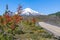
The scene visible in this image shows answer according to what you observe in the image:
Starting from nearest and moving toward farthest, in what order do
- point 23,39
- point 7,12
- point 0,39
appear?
1. point 0,39
2. point 23,39
3. point 7,12

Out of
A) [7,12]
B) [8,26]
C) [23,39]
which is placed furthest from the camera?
Answer: [8,26]

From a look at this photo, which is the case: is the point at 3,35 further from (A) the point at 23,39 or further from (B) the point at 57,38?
(B) the point at 57,38

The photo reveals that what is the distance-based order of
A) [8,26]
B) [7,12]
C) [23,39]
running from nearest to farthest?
[23,39]
[7,12]
[8,26]

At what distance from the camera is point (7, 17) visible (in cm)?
1723

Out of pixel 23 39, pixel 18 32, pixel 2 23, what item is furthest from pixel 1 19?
pixel 23 39

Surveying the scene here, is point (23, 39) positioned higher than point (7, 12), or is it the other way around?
point (7, 12)

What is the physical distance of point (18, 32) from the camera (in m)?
18.8

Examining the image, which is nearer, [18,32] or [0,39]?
[0,39]

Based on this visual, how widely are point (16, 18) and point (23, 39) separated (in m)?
2.42

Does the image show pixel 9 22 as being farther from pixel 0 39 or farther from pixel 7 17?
pixel 0 39

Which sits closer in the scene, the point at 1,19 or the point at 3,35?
the point at 3,35

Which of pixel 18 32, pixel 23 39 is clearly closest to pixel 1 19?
pixel 18 32

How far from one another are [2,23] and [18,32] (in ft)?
5.75

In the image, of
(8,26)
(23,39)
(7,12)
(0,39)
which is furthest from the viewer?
(8,26)
